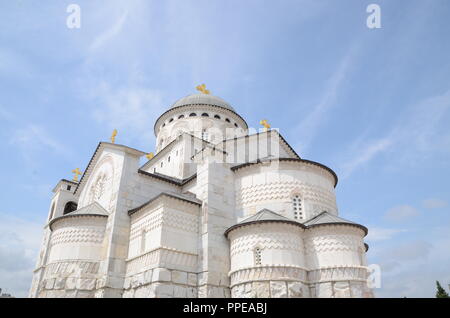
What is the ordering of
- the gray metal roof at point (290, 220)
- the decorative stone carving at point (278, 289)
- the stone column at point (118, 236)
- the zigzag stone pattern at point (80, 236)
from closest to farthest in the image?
1. the decorative stone carving at point (278, 289)
2. the gray metal roof at point (290, 220)
3. the stone column at point (118, 236)
4. the zigzag stone pattern at point (80, 236)

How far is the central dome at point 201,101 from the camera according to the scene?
89.3 ft

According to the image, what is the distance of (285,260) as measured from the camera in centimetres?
1398

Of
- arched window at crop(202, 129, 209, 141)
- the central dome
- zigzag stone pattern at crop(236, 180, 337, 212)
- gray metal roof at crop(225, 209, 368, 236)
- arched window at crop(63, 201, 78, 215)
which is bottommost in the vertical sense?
gray metal roof at crop(225, 209, 368, 236)

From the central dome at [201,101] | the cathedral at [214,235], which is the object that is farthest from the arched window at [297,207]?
the central dome at [201,101]

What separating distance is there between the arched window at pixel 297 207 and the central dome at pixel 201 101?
42.1 ft

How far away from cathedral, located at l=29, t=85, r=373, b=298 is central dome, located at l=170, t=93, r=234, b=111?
27.3ft

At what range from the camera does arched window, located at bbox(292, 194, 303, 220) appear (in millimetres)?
16484

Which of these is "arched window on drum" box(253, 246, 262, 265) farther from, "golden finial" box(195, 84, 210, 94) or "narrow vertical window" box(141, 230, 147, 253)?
"golden finial" box(195, 84, 210, 94)

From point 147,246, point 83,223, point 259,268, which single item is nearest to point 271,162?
point 259,268

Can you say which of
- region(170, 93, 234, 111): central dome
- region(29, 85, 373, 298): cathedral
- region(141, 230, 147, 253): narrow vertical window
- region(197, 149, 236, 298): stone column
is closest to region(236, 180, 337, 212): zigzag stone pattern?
region(29, 85, 373, 298): cathedral

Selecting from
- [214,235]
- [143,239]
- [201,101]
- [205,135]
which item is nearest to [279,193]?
[214,235]

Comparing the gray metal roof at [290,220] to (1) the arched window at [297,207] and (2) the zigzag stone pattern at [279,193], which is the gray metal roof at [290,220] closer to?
(1) the arched window at [297,207]

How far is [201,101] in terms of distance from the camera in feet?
89.6
